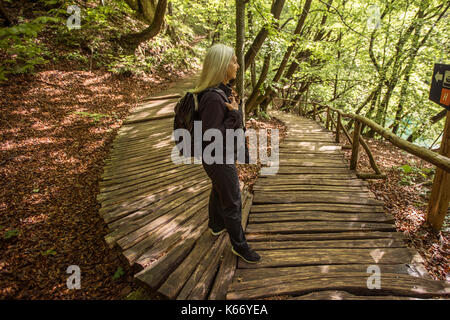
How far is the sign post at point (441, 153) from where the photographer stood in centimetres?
307

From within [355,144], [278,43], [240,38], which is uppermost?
[278,43]

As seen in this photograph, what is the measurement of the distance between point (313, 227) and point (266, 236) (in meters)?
0.77

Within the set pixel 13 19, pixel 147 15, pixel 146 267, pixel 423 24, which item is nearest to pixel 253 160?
pixel 146 267

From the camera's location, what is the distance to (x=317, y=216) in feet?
11.7

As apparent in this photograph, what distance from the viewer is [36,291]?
2.44 meters

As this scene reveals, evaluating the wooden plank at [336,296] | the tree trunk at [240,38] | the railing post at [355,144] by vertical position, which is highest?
the tree trunk at [240,38]

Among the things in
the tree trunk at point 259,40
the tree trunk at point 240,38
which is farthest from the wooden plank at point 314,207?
the tree trunk at point 259,40

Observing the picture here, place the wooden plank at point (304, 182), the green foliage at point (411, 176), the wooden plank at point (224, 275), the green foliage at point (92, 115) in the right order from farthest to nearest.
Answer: the green foliage at point (92, 115) < the green foliage at point (411, 176) < the wooden plank at point (304, 182) < the wooden plank at point (224, 275)

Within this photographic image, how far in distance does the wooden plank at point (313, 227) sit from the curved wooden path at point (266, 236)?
0.05 feet

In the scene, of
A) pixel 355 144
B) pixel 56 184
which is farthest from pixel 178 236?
pixel 355 144

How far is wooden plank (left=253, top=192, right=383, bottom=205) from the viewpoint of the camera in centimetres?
398

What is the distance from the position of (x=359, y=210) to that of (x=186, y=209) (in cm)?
290

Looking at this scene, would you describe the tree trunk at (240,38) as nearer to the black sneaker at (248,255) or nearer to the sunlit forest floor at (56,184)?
the black sneaker at (248,255)

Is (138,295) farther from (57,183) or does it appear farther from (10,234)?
(57,183)
